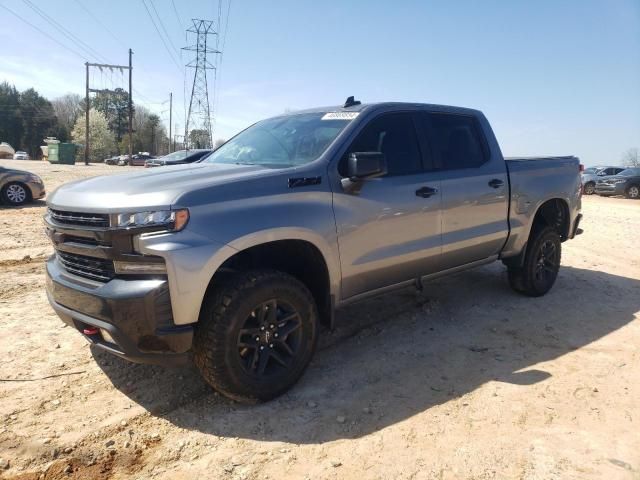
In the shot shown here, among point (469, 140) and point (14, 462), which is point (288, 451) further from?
point (469, 140)

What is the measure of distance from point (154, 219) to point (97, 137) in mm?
88051

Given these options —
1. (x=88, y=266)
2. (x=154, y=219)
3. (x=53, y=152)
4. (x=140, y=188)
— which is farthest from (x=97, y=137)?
(x=154, y=219)

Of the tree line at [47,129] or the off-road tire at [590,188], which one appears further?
the tree line at [47,129]

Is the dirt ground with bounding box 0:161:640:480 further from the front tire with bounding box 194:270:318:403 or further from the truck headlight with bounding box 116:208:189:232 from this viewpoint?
the truck headlight with bounding box 116:208:189:232

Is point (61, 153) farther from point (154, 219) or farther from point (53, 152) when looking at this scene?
point (154, 219)

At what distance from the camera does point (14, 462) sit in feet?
8.61

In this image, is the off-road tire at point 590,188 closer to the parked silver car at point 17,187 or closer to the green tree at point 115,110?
the parked silver car at point 17,187

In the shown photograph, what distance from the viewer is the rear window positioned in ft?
14.6

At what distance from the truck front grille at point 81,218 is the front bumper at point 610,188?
89.0 ft

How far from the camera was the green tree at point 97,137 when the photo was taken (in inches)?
3187

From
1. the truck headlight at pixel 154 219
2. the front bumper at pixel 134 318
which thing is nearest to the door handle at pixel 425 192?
the truck headlight at pixel 154 219

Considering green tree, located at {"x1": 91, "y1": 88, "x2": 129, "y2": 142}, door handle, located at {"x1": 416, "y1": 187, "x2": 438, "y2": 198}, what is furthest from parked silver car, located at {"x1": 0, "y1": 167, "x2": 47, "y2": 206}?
green tree, located at {"x1": 91, "y1": 88, "x2": 129, "y2": 142}

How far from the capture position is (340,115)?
4.04m

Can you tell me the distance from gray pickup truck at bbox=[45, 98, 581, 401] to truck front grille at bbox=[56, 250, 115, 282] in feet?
0.04
